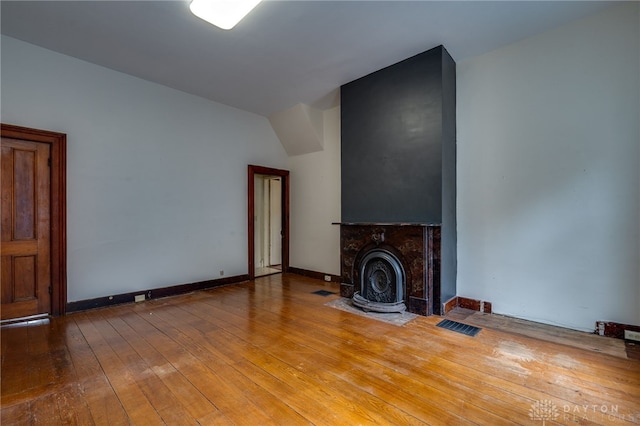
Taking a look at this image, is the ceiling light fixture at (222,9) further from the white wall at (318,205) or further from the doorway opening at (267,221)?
the doorway opening at (267,221)

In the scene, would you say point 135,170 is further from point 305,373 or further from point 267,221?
point 305,373

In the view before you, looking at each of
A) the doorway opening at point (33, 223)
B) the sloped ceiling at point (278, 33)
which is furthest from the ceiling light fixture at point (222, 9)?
the doorway opening at point (33, 223)

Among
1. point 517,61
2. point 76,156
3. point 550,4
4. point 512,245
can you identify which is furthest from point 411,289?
point 76,156

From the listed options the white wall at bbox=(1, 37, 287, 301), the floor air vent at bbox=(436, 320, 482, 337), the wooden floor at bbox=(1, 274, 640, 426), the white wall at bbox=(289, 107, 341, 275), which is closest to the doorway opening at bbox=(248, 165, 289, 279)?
the white wall at bbox=(289, 107, 341, 275)

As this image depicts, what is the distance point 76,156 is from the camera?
139 inches

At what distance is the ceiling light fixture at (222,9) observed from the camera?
2277mm

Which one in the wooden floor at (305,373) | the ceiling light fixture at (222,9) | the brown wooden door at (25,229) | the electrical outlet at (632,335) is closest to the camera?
the wooden floor at (305,373)

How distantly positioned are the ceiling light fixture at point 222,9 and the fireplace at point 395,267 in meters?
2.67

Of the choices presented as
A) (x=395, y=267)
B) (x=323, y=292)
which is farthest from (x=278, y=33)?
(x=323, y=292)

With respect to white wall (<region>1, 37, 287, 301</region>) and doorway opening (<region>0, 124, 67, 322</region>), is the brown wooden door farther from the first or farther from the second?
white wall (<region>1, 37, 287, 301</region>)

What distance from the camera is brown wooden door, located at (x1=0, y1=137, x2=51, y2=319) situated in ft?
10.3

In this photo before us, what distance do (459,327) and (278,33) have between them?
3.71 meters

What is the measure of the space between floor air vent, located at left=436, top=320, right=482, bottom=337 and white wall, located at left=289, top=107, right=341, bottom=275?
223 centimetres

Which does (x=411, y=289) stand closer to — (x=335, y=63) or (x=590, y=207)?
(x=590, y=207)
